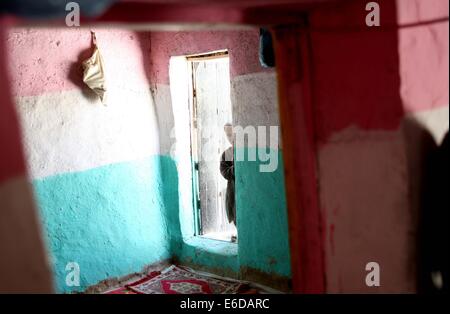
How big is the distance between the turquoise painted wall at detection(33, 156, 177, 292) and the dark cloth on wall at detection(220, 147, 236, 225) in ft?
1.92

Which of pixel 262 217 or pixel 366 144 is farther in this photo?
pixel 262 217

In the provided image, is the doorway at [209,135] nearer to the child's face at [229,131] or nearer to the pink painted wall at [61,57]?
the child's face at [229,131]

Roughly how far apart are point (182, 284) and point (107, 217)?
1.05 m

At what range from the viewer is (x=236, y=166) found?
4.37 meters

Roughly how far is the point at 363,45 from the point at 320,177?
828 millimetres

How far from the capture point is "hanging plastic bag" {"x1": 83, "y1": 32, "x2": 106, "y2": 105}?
420 cm

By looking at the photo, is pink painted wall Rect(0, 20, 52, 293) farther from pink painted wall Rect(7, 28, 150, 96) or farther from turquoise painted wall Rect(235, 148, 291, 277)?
turquoise painted wall Rect(235, 148, 291, 277)

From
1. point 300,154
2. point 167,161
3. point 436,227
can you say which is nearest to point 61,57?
point 167,161

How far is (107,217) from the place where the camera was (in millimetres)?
4520

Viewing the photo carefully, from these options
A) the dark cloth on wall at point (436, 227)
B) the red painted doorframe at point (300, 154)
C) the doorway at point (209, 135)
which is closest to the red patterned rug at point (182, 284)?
the doorway at point (209, 135)

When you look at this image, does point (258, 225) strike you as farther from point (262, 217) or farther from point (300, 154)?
point (300, 154)

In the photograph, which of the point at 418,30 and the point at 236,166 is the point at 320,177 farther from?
the point at 236,166

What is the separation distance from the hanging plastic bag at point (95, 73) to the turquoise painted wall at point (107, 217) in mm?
818
